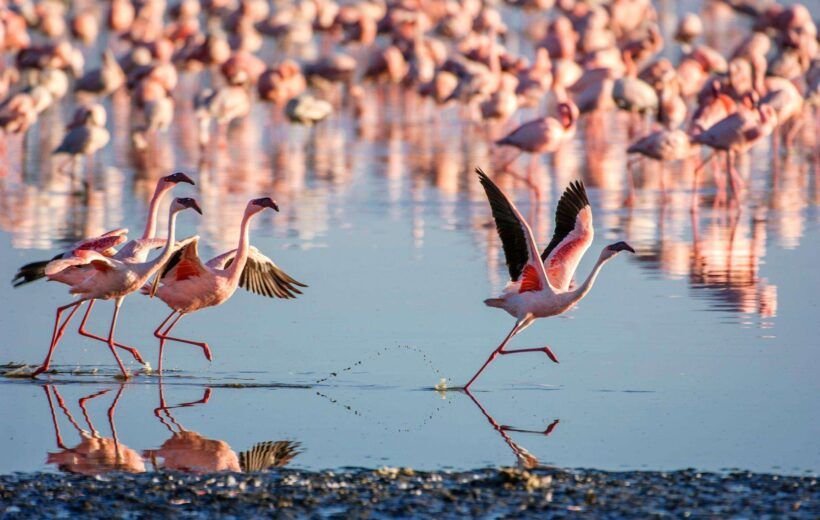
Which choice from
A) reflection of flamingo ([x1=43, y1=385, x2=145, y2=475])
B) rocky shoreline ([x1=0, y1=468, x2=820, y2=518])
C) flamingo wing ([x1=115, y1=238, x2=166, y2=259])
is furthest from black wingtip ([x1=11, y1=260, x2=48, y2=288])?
rocky shoreline ([x1=0, y1=468, x2=820, y2=518])

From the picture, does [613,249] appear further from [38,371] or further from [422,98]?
[422,98]

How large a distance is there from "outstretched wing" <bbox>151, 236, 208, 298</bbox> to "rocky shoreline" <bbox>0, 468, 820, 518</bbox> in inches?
90.0

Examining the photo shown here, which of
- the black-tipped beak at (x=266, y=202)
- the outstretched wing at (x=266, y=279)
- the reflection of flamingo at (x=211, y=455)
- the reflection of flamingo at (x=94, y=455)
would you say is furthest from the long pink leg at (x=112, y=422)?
the outstretched wing at (x=266, y=279)

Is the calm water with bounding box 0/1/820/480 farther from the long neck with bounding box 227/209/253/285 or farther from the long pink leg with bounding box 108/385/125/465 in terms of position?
the long neck with bounding box 227/209/253/285

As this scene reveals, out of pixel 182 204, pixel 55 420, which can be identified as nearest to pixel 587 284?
pixel 182 204

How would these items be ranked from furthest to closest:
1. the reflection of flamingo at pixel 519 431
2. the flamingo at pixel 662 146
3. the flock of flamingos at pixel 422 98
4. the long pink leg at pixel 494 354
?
1. the flamingo at pixel 662 146
2. the flock of flamingos at pixel 422 98
3. the long pink leg at pixel 494 354
4. the reflection of flamingo at pixel 519 431

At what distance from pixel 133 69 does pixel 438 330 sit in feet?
55.4

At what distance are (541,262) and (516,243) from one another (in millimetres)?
263

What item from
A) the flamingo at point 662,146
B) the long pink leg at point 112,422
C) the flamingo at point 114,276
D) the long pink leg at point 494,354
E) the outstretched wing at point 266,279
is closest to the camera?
the long pink leg at point 112,422

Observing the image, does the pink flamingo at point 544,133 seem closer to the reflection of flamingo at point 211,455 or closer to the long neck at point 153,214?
the long neck at point 153,214

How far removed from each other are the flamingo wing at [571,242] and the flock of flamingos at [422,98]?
0.01 m

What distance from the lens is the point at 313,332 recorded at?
9195 mm

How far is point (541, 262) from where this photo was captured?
26.3 ft

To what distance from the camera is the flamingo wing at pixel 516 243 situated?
7957 millimetres
